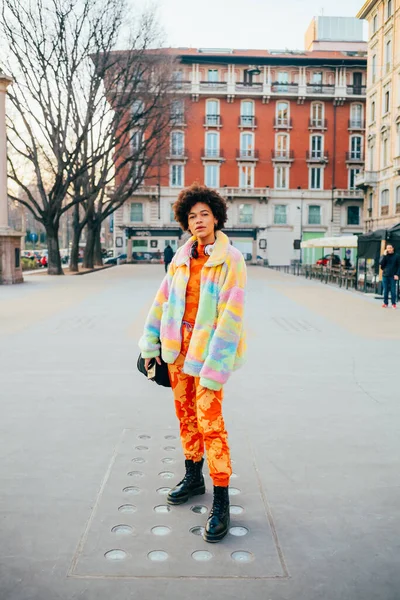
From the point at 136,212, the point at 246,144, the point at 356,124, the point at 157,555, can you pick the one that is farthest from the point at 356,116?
the point at 157,555

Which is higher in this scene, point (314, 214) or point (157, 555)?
point (314, 214)

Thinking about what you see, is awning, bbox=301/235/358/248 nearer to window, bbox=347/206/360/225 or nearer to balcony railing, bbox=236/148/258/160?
balcony railing, bbox=236/148/258/160

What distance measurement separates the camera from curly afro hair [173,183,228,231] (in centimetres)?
354

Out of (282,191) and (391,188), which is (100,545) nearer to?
(391,188)

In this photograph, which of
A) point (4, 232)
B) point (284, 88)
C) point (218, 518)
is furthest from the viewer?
point (284, 88)

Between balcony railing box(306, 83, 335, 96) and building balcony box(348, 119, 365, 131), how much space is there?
3270 millimetres

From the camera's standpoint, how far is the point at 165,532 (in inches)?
126

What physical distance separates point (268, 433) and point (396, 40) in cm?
3884

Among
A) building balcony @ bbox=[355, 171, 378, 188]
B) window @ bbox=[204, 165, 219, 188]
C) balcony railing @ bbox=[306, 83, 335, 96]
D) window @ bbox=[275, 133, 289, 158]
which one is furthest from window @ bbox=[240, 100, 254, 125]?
building balcony @ bbox=[355, 171, 378, 188]

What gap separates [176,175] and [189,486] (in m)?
56.1

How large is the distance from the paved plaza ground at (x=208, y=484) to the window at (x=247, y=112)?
52.6 meters

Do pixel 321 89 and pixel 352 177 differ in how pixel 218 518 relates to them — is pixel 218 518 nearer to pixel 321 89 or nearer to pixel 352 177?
pixel 352 177

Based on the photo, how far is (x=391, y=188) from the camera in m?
39.5

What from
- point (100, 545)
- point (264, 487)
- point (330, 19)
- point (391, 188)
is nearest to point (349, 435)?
point (264, 487)
